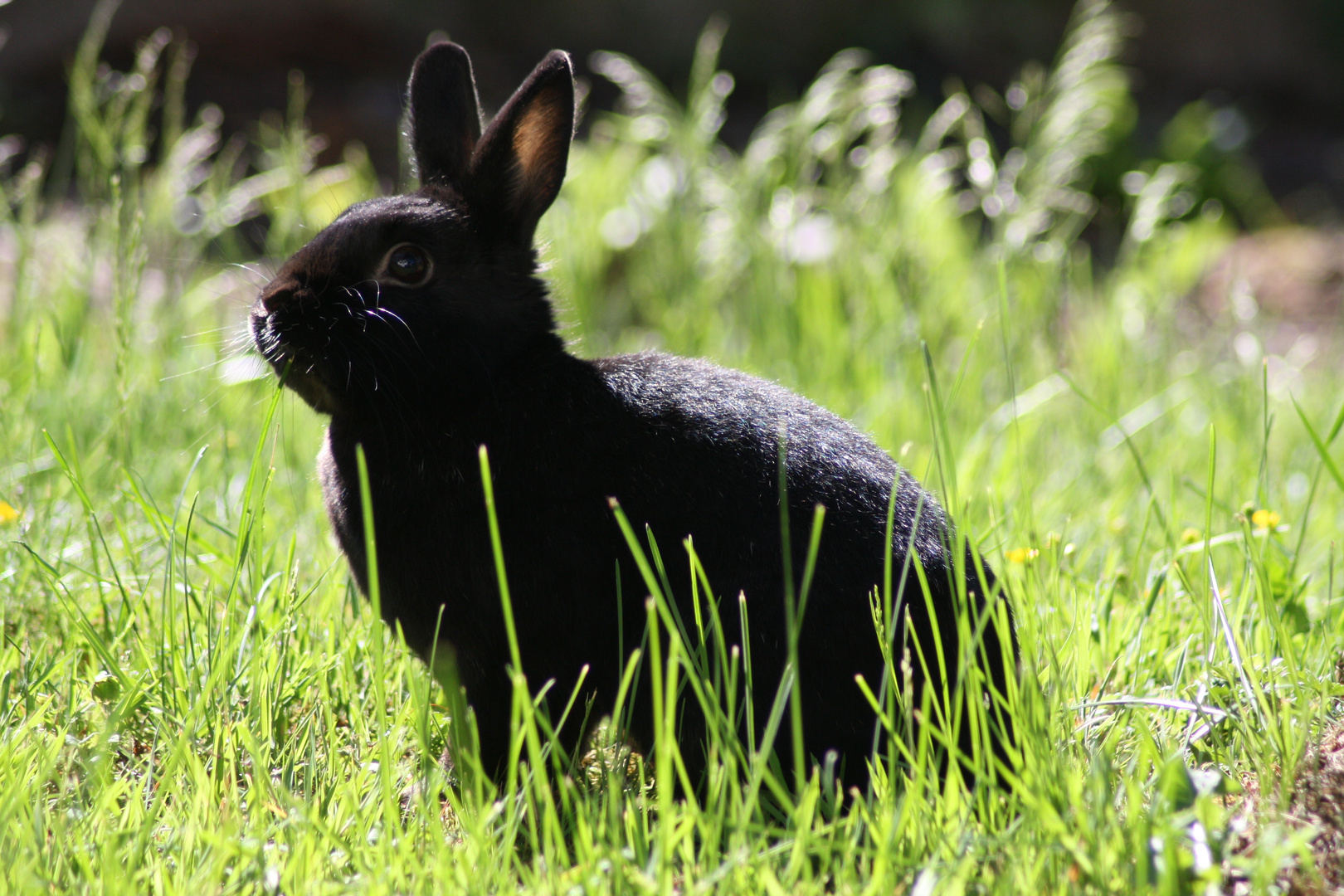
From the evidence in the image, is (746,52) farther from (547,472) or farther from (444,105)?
(547,472)

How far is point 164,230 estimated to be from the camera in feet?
13.6

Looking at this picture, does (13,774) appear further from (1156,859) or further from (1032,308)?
(1032,308)

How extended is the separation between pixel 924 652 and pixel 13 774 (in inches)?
57.3

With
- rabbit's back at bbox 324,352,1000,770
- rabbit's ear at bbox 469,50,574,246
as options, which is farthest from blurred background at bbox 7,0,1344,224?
rabbit's back at bbox 324,352,1000,770

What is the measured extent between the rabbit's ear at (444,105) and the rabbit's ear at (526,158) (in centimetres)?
21

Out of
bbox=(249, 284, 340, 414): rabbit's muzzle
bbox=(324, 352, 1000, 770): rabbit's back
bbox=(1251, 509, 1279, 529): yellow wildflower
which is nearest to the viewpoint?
bbox=(324, 352, 1000, 770): rabbit's back

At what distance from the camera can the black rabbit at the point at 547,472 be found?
6.24 ft

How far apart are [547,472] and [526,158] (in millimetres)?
746

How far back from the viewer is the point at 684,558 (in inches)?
77.1

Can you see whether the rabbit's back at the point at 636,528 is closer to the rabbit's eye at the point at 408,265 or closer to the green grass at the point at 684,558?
the green grass at the point at 684,558

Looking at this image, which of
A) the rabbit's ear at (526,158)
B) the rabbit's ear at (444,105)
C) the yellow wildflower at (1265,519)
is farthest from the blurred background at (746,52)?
the yellow wildflower at (1265,519)

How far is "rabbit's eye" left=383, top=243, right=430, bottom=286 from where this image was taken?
2.21 meters

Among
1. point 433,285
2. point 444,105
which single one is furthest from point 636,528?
point 444,105

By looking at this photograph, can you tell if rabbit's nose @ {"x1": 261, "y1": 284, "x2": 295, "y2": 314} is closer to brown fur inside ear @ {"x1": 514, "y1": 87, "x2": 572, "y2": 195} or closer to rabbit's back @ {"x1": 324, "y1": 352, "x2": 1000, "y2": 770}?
rabbit's back @ {"x1": 324, "y1": 352, "x2": 1000, "y2": 770}
